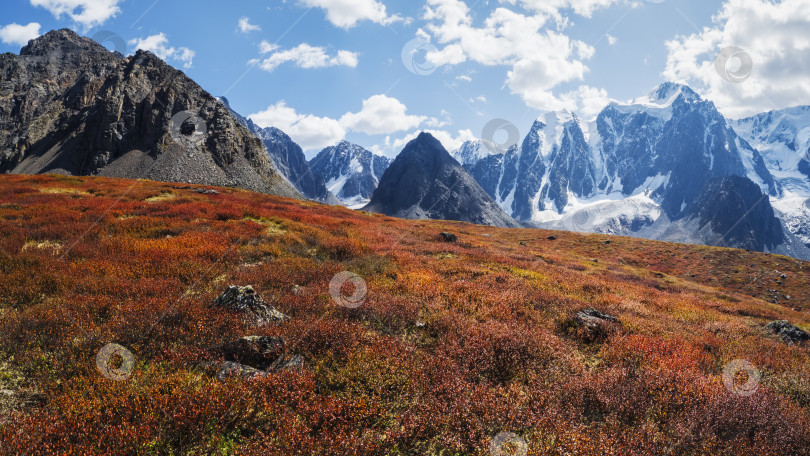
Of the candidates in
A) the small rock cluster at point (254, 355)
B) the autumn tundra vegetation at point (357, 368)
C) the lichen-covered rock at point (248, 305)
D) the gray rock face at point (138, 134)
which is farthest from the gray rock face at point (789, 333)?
the gray rock face at point (138, 134)

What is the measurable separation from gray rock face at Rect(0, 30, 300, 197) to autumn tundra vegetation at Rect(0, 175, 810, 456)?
101659 mm

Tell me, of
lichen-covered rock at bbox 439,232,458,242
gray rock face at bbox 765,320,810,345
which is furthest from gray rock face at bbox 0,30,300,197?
gray rock face at bbox 765,320,810,345

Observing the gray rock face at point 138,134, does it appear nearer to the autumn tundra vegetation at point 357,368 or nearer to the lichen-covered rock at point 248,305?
the autumn tundra vegetation at point 357,368

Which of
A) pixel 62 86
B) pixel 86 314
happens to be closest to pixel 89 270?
pixel 86 314

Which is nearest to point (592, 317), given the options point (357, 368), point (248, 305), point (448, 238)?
point (357, 368)

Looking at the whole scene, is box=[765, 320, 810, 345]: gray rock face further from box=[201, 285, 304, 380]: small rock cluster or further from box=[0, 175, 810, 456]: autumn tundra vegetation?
box=[201, 285, 304, 380]: small rock cluster

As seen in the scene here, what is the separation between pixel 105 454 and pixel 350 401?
2454 mm

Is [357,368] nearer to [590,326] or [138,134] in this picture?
[590,326]

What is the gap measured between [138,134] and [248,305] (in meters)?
136

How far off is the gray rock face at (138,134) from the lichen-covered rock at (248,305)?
103 meters

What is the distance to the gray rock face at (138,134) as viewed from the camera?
101375 millimetres

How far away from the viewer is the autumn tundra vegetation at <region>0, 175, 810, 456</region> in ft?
12.8

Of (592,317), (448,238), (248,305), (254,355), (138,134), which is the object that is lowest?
(254,355)

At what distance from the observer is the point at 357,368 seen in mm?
5301
